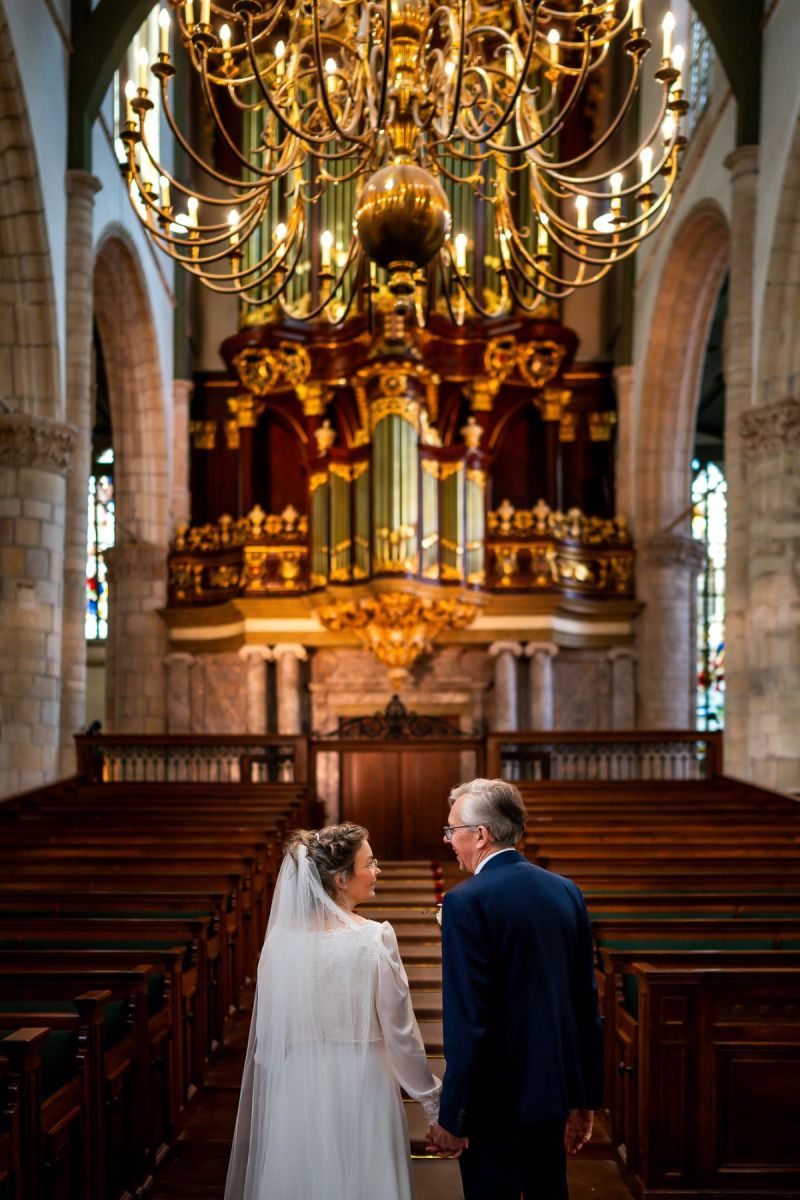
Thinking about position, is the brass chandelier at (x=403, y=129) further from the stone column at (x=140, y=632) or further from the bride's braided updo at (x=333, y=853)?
the stone column at (x=140, y=632)

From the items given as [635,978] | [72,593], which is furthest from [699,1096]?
[72,593]

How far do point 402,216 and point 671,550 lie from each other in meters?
12.1

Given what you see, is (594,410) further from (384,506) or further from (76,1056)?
(76,1056)

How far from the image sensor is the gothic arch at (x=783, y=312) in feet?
39.7

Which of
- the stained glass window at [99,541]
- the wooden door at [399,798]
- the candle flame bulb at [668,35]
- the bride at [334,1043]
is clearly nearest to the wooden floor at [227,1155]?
the bride at [334,1043]

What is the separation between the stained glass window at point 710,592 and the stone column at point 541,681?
213 inches

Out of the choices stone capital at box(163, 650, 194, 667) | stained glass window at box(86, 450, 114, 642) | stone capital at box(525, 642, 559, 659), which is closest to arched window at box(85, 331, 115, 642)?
stained glass window at box(86, 450, 114, 642)

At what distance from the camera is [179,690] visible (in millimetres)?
18484

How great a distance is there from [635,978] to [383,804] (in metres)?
10.0

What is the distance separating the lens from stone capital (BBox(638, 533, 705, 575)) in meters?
18.1

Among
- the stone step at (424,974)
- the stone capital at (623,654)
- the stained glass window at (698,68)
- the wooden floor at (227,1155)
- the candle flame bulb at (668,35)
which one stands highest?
the stained glass window at (698,68)

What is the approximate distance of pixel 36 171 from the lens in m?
12.3

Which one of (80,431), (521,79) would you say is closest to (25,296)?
(80,431)

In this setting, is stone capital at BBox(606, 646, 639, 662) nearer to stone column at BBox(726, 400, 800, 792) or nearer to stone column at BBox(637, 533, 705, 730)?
stone column at BBox(637, 533, 705, 730)
